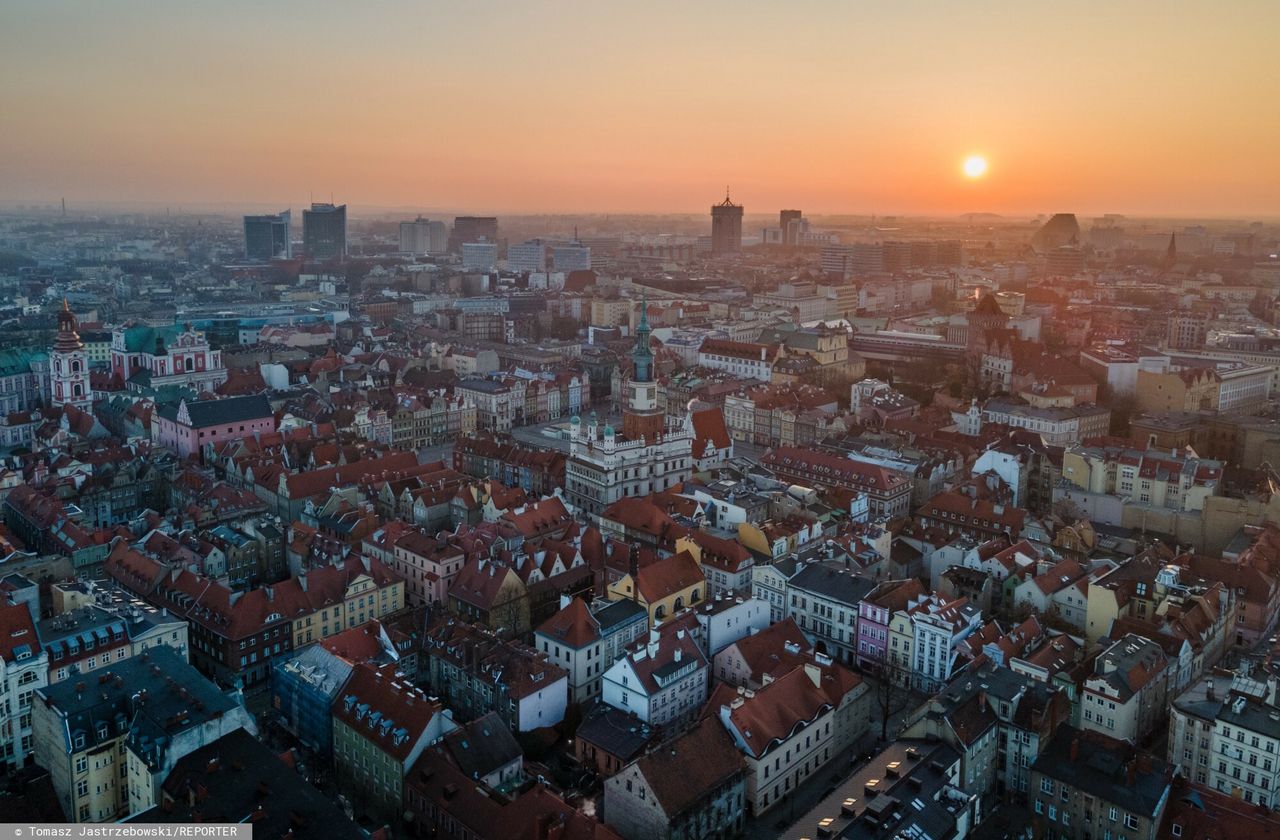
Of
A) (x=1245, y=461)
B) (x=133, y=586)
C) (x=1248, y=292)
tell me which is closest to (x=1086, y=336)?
(x=1245, y=461)

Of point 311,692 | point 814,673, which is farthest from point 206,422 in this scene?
point 814,673

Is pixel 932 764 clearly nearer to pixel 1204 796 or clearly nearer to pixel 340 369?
pixel 1204 796

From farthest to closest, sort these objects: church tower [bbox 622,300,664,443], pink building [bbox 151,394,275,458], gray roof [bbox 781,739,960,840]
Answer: pink building [bbox 151,394,275,458] → church tower [bbox 622,300,664,443] → gray roof [bbox 781,739,960,840]

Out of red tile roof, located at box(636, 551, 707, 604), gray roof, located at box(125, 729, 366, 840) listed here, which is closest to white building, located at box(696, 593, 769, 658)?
red tile roof, located at box(636, 551, 707, 604)

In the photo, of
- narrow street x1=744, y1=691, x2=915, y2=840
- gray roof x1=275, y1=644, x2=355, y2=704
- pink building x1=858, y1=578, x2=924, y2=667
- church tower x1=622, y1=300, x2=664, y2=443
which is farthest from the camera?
church tower x1=622, y1=300, x2=664, y2=443

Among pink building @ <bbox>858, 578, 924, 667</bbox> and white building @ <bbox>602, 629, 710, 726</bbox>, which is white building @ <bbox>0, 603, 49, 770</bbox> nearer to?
white building @ <bbox>602, 629, 710, 726</bbox>

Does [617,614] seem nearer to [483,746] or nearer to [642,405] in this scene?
[483,746]
